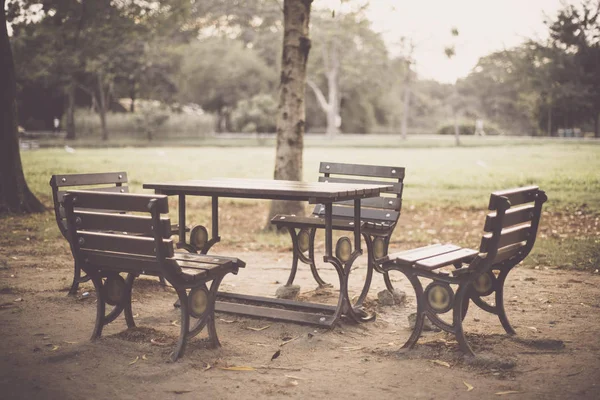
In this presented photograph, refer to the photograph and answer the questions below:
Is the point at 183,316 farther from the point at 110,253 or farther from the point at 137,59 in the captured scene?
the point at 137,59

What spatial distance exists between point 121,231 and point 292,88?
5.79m

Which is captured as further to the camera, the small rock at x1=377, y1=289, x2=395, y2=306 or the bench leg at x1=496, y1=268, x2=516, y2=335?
the small rock at x1=377, y1=289, x2=395, y2=306

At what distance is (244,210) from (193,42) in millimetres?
37438

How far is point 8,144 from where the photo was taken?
1129 centimetres

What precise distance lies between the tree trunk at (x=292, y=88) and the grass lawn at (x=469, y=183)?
1.14m

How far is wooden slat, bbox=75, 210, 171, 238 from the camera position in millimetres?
4102

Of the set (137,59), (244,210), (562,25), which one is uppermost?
(137,59)

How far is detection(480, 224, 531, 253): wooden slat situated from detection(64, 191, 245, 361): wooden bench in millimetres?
1612

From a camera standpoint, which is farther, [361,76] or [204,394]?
[361,76]

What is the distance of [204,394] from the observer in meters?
3.72

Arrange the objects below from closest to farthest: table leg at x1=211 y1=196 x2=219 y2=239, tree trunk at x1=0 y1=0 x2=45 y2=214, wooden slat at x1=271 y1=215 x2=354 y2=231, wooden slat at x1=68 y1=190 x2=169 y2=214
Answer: wooden slat at x1=68 y1=190 x2=169 y2=214, wooden slat at x1=271 y1=215 x2=354 y2=231, table leg at x1=211 y1=196 x2=219 y2=239, tree trunk at x1=0 y1=0 x2=45 y2=214

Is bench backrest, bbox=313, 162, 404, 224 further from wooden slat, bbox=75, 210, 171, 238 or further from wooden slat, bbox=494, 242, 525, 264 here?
wooden slat, bbox=75, 210, 171, 238

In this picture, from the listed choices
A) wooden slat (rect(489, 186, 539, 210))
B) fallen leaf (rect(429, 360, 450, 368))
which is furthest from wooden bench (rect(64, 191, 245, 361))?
wooden slat (rect(489, 186, 539, 210))

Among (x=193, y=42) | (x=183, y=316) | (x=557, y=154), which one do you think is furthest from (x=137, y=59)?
(x=183, y=316)
